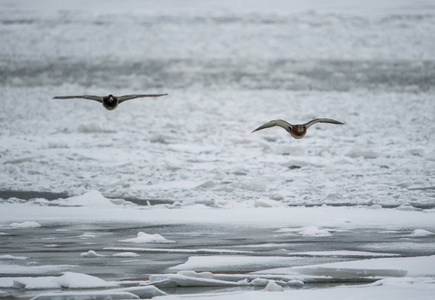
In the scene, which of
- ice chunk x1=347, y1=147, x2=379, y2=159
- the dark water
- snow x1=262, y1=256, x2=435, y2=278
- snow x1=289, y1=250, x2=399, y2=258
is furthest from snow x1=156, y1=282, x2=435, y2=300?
ice chunk x1=347, y1=147, x2=379, y2=159

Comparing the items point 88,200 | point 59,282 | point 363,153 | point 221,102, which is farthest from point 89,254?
point 221,102

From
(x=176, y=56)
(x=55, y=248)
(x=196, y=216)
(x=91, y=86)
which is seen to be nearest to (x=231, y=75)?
(x=176, y=56)

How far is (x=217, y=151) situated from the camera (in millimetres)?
11750

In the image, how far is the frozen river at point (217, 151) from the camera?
5.98 m

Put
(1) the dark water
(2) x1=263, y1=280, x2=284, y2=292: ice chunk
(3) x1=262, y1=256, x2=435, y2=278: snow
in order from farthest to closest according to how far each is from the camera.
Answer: (1) the dark water
(3) x1=262, y1=256, x2=435, y2=278: snow
(2) x1=263, y1=280, x2=284, y2=292: ice chunk

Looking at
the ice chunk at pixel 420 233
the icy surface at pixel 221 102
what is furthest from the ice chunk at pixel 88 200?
the ice chunk at pixel 420 233

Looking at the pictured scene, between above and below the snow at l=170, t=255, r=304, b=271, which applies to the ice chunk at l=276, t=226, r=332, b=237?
above

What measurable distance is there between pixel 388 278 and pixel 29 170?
18.7 feet

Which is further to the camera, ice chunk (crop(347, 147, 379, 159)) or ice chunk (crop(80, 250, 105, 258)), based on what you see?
ice chunk (crop(347, 147, 379, 159))

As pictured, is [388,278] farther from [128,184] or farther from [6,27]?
[6,27]

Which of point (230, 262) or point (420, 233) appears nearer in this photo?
point (230, 262)

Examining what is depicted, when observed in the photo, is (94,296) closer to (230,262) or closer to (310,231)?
(230,262)

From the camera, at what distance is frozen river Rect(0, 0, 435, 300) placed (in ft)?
19.6

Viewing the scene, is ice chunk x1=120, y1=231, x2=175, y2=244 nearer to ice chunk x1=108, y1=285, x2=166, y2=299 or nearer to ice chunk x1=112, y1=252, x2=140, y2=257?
ice chunk x1=112, y1=252, x2=140, y2=257
